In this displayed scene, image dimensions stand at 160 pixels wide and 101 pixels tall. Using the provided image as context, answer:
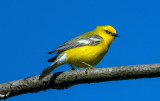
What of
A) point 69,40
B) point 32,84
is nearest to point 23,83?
point 32,84

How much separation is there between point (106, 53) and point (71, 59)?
54.1 inches

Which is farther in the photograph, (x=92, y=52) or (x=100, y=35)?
(x=100, y=35)

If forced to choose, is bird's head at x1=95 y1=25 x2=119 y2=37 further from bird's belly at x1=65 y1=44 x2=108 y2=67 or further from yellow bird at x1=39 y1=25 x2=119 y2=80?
bird's belly at x1=65 y1=44 x2=108 y2=67

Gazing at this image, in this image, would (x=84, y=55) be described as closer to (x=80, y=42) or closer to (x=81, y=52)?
(x=81, y=52)

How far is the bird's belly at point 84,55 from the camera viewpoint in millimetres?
6730

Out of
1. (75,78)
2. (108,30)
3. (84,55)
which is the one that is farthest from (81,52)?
(75,78)

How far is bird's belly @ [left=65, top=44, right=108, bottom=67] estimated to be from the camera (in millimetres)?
6730

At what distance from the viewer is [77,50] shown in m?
6.80

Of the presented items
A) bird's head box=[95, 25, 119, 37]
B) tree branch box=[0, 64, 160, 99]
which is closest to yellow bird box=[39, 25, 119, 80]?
bird's head box=[95, 25, 119, 37]

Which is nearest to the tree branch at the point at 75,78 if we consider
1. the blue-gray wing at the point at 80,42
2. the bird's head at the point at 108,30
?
the blue-gray wing at the point at 80,42

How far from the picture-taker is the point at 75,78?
15.1 ft

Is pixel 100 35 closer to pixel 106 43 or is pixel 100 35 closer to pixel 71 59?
pixel 106 43

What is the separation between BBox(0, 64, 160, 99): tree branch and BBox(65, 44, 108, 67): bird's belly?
1.80 metres

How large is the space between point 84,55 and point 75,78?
217 cm
